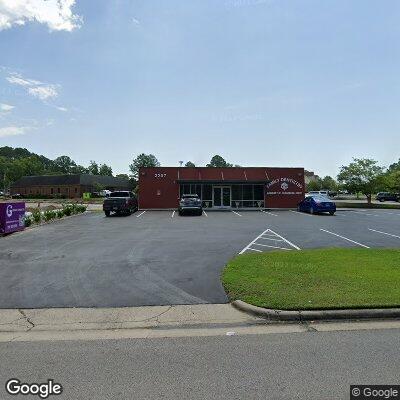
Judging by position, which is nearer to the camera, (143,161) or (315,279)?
(315,279)

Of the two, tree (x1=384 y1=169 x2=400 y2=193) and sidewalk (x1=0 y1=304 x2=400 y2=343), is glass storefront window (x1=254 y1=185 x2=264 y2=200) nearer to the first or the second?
tree (x1=384 y1=169 x2=400 y2=193)

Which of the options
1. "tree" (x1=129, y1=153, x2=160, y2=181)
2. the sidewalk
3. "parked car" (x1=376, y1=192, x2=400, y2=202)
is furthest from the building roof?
the sidewalk

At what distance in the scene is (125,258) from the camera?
408 inches

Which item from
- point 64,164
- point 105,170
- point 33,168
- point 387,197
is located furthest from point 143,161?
point 387,197

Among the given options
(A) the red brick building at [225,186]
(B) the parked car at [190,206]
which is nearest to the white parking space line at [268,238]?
(B) the parked car at [190,206]

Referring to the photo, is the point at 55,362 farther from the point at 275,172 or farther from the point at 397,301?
the point at 275,172

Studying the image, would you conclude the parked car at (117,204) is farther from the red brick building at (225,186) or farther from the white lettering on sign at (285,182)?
the white lettering on sign at (285,182)

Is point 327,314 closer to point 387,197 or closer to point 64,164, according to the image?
point 387,197

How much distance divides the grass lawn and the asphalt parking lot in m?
0.64

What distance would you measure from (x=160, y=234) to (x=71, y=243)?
3.99 m

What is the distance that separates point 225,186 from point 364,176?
15.9 m

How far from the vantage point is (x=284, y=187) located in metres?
33.8

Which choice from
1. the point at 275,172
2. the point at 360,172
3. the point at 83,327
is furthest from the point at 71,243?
the point at 360,172

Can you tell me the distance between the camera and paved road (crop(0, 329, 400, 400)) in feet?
11.9
